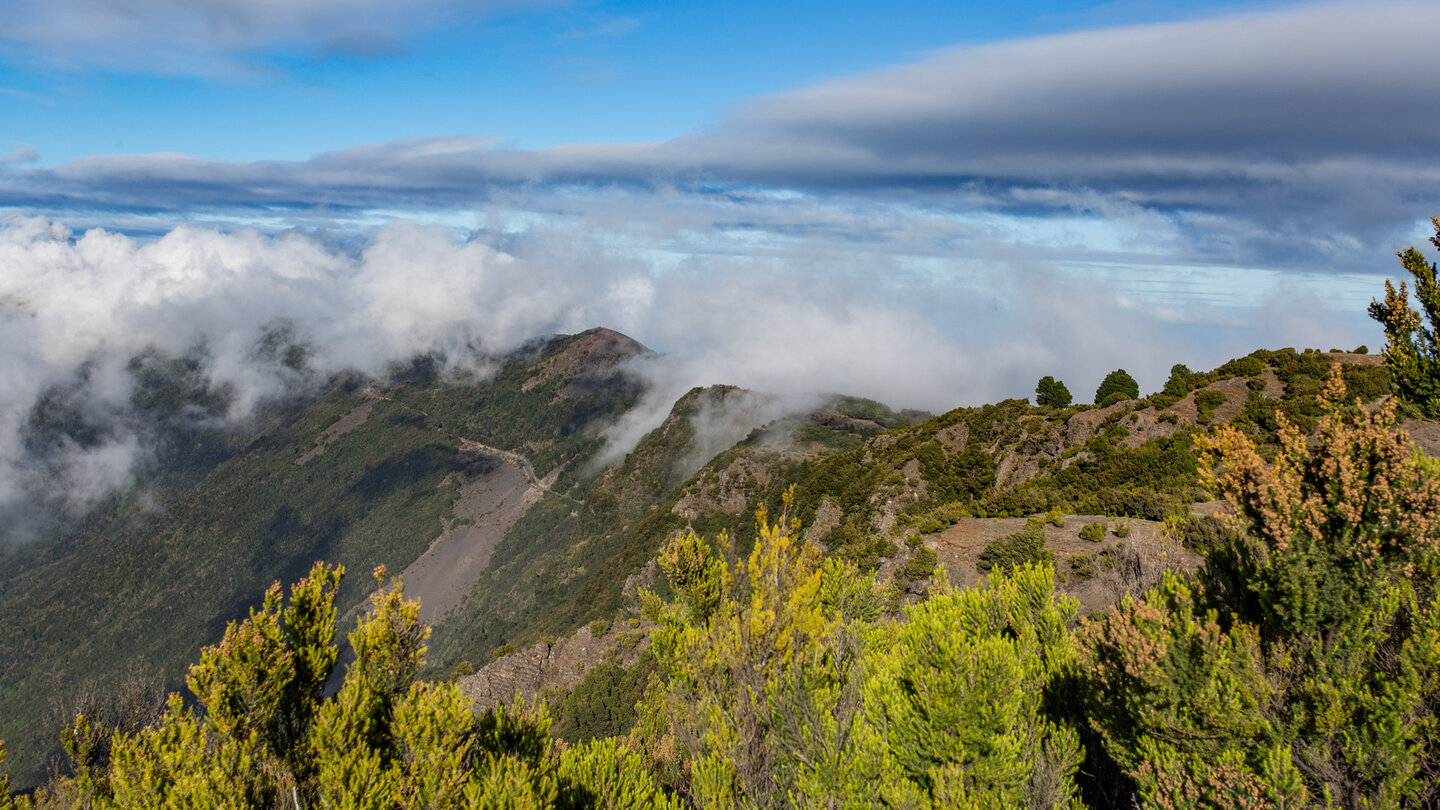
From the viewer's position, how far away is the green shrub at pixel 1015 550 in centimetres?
→ 3628

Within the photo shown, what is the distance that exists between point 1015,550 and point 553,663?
45.2 meters

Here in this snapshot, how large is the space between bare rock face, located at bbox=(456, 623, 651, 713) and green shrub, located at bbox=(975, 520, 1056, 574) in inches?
1428

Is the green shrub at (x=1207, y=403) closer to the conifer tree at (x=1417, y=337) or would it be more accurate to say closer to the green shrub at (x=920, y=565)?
the green shrub at (x=920, y=565)

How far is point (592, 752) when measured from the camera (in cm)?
1738

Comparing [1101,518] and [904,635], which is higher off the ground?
[904,635]

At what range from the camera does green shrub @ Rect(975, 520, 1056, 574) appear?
1428 inches

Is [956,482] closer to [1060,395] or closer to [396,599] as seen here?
[1060,395]

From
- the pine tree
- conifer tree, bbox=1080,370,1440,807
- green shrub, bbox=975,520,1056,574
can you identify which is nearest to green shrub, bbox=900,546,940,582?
green shrub, bbox=975,520,1056,574

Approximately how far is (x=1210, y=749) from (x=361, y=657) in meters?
17.4

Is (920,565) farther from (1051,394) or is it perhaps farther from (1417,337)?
(1051,394)

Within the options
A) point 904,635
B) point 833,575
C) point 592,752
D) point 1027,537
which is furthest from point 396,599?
point 1027,537

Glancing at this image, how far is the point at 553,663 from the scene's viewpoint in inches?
2549

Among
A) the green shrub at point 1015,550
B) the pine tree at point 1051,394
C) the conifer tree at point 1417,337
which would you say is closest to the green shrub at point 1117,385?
the pine tree at point 1051,394

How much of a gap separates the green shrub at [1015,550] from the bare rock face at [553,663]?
119 ft
